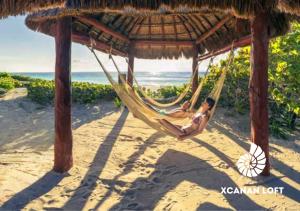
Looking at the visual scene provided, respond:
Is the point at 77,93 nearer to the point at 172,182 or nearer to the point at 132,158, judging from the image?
the point at 132,158

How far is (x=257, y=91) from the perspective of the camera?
330cm

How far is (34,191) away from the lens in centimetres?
288

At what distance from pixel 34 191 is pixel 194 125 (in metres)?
1.96

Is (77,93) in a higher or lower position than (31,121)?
higher

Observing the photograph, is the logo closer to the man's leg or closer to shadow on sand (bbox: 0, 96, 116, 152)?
the man's leg

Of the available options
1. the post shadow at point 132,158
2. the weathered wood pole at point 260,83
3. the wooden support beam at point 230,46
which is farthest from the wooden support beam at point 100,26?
the weathered wood pole at point 260,83

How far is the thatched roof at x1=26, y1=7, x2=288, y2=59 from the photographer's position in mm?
4242

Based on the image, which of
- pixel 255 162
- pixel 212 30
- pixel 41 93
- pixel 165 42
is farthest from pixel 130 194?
pixel 41 93

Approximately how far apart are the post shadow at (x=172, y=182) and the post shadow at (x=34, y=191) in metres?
0.72

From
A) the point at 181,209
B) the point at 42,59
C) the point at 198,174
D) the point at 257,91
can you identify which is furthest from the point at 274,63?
the point at 42,59

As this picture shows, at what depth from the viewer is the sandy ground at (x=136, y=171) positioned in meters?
2.78

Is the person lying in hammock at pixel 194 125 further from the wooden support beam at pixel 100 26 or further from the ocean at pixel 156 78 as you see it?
the ocean at pixel 156 78

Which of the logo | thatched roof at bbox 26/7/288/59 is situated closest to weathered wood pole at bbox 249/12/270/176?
the logo

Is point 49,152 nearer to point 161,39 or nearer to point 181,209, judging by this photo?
point 181,209
